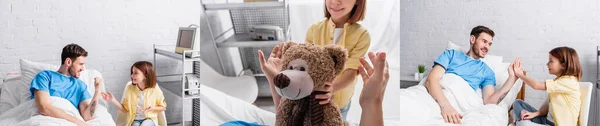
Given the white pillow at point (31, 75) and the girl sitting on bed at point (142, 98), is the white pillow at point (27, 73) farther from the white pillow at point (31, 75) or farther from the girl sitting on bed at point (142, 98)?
the girl sitting on bed at point (142, 98)

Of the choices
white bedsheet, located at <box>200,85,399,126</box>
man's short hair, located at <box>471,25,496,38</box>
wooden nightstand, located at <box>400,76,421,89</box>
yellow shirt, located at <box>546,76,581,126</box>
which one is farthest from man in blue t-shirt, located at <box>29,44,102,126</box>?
yellow shirt, located at <box>546,76,581,126</box>

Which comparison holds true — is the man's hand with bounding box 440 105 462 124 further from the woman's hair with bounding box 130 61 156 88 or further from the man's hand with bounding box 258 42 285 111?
the woman's hair with bounding box 130 61 156 88

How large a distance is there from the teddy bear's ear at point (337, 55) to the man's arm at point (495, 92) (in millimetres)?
2444

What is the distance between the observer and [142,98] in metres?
3.63

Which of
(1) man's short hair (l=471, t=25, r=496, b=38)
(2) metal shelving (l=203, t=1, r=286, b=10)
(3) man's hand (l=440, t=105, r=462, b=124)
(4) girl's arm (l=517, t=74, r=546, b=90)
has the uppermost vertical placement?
(2) metal shelving (l=203, t=1, r=286, b=10)

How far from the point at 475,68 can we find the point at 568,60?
1.88ft

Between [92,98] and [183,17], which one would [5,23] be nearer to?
[92,98]

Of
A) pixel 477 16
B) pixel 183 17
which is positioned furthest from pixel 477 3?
pixel 183 17

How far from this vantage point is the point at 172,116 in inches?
159

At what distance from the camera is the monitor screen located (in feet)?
12.2

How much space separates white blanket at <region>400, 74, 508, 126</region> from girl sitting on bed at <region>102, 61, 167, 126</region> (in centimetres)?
172

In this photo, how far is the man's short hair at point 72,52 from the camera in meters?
3.35

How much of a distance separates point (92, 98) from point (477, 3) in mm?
2735

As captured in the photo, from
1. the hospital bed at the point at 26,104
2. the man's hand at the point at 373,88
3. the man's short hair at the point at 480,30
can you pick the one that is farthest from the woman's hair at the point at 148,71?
the man's hand at the point at 373,88
